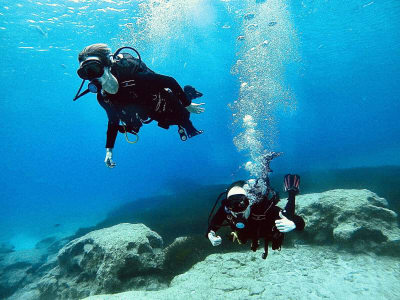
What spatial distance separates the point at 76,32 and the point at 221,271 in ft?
73.2

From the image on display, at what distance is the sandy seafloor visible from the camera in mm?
3623

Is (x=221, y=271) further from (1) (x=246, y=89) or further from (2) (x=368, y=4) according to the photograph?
(2) (x=368, y=4)

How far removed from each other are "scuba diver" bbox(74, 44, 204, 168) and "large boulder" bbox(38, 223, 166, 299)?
2677mm

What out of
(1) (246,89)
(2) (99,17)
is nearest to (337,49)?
(1) (246,89)

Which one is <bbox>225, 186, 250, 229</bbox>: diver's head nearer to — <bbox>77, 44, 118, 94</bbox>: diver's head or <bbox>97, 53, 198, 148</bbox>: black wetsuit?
<bbox>97, 53, 198, 148</bbox>: black wetsuit

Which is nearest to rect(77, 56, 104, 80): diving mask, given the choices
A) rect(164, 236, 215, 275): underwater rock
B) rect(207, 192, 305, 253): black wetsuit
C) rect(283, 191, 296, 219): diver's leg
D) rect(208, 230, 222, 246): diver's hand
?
rect(207, 192, 305, 253): black wetsuit

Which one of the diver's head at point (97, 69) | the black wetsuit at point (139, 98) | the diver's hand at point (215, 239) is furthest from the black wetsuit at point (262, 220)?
the diver's head at point (97, 69)

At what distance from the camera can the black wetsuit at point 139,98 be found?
2965mm

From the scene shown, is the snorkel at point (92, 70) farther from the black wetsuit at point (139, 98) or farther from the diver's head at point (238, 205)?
the diver's head at point (238, 205)

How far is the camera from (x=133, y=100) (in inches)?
122

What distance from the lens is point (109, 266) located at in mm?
4961

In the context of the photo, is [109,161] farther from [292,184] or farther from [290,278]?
[290,278]

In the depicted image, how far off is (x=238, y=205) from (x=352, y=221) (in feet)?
14.3

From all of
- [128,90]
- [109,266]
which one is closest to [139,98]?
[128,90]
